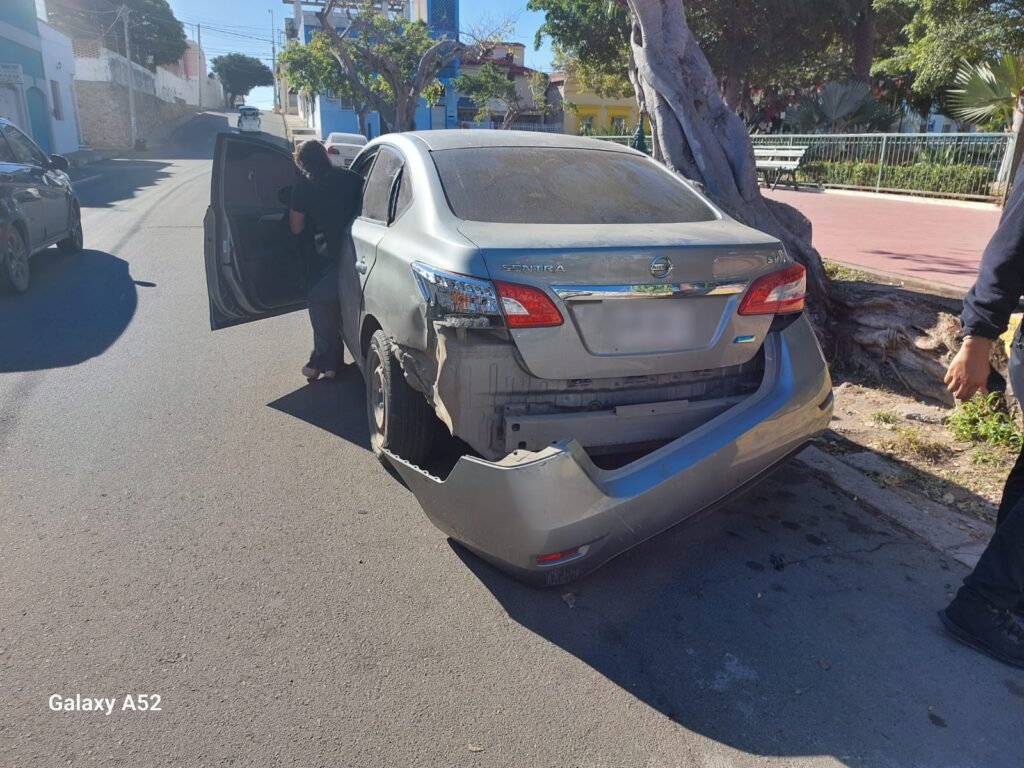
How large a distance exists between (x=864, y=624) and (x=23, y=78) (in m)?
35.0

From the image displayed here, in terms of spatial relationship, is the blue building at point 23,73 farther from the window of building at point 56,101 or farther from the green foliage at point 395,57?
the green foliage at point 395,57

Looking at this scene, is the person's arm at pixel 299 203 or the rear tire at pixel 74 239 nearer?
the person's arm at pixel 299 203

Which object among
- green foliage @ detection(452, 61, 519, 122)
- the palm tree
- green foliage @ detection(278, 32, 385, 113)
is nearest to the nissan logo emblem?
the palm tree

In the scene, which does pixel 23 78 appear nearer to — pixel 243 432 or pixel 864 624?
pixel 243 432

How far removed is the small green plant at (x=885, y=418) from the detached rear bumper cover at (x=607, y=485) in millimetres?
1816

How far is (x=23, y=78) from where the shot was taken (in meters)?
29.5

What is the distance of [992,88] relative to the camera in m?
15.5

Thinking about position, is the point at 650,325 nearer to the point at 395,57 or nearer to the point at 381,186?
the point at 381,186

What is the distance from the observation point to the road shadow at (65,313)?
6234 mm

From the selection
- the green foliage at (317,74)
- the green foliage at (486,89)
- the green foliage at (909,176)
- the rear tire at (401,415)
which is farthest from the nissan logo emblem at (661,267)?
the green foliage at (486,89)

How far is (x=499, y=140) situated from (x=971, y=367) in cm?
253

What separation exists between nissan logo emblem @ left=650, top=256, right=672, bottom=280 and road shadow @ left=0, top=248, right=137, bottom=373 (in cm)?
486

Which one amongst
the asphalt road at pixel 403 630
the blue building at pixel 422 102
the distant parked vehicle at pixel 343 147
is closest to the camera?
the asphalt road at pixel 403 630

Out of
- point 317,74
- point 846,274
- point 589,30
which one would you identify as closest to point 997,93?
point 846,274
